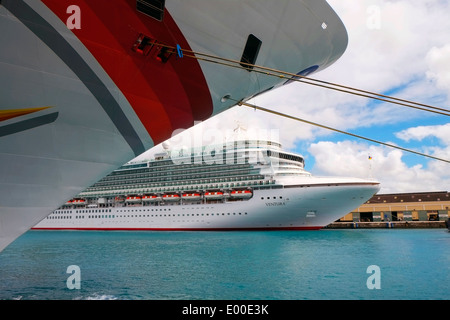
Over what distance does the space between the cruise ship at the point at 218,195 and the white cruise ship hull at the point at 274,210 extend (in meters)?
0.10

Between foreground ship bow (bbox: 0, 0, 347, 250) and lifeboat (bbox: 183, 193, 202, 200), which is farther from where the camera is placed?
lifeboat (bbox: 183, 193, 202, 200)

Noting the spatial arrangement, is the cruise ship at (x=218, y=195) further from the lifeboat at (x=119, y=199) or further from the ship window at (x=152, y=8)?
the ship window at (x=152, y=8)

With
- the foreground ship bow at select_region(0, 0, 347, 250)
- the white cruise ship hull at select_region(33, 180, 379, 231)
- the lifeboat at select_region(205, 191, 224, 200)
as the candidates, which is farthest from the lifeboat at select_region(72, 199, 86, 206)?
the foreground ship bow at select_region(0, 0, 347, 250)

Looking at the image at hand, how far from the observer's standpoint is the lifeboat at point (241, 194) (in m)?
34.3

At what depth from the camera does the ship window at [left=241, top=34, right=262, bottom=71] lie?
6.00m

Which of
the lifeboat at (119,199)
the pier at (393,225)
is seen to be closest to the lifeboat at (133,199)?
the lifeboat at (119,199)

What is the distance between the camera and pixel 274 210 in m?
32.8

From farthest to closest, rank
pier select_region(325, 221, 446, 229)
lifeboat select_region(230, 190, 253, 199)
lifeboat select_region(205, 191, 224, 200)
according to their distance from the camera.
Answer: pier select_region(325, 221, 446, 229), lifeboat select_region(205, 191, 224, 200), lifeboat select_region(230, 190, 253, 199)

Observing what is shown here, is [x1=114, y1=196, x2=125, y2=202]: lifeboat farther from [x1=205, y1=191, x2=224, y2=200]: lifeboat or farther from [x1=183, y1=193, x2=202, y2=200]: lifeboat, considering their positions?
[x1=205, y1=191, x2=224, y2=200]: lifeboat

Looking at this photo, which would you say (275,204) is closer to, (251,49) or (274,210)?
(274,210)

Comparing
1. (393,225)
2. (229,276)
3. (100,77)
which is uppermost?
(100,77)

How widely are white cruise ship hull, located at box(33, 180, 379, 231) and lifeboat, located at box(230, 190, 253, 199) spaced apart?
0.57 m

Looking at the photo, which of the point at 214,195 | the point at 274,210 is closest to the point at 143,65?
the point at 274,210

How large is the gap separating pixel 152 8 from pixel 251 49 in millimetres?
2126
